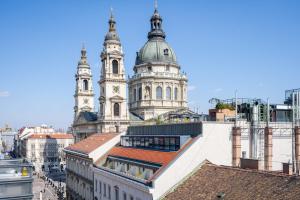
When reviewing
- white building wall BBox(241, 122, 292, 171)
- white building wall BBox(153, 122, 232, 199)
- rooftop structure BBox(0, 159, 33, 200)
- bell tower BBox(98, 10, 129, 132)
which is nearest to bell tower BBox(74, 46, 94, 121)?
bell tower BBox(98, 10, 129, 132)

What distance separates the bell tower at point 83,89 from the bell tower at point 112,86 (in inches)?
825

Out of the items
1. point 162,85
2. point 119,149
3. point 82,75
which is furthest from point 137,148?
point 82,75

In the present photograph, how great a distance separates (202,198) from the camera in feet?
80.3

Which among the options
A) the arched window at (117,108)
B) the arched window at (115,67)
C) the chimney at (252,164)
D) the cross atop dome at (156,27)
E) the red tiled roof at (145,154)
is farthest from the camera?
the cross atop dome at (156,27)

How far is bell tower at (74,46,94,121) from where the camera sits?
10125 cm

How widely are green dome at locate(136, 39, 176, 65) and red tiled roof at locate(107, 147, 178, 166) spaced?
157 ft

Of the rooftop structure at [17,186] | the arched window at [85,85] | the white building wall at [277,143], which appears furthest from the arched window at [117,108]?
the rooftop structure at [17,186]

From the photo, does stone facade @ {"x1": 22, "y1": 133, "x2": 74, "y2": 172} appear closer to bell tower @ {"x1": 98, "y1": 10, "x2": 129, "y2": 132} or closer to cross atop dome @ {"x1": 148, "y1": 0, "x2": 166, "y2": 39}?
bell tower @ {"x1": 98, "y1": 10, "x2": 129, "y2": 132}

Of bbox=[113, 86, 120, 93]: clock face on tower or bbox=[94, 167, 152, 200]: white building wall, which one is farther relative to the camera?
bbox=[113, 86, 120, 93]: clock face on tower

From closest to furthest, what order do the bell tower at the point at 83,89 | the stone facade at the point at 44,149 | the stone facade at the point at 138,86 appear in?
1. the stone facade at the point at 138,86
2. the bell tower at the point at 83,89
3. the stone facade at the point at 44,149

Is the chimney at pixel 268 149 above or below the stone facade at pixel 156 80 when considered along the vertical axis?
below

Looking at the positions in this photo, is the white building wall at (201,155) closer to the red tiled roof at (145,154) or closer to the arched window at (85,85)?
the red tiled roof at (145,154)

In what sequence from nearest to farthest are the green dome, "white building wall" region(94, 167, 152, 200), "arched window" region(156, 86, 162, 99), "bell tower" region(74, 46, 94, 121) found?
1. "white building wall" region(94, 167, 152, 200)
2. "arched window" region(156, 86, 162, 99)
3. the green dome
4. "bell tower" region(74, 46, 94, 121)

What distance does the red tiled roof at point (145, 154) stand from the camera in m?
30.4
